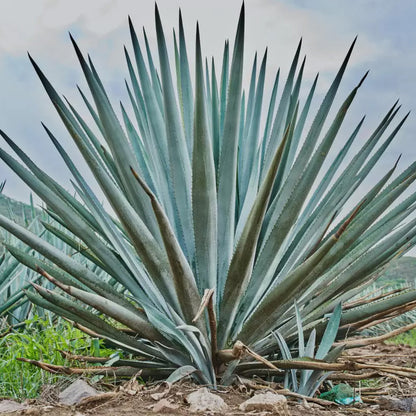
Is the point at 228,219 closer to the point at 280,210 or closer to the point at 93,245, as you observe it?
the point at 280,210

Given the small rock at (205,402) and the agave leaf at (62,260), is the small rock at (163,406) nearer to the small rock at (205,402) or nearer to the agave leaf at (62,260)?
the small rock at (205,402)

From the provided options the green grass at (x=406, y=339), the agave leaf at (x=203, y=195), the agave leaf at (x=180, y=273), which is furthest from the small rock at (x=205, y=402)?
the green grass at (x=406, y=339)

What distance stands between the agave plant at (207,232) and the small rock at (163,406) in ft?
0.77

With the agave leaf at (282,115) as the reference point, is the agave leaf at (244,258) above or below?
below

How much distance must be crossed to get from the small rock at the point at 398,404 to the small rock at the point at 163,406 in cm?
92

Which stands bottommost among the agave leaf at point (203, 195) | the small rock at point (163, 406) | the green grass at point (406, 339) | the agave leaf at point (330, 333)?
the green grass at point (406, 339)

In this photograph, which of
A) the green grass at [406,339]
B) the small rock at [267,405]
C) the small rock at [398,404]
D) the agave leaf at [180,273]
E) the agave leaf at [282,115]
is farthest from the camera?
the green grass at [406,339]

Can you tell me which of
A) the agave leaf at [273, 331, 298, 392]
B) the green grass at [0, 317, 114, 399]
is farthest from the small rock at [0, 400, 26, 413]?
the agave leaf at [273, 331, 298, 392]

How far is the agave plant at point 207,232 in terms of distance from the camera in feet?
6.65

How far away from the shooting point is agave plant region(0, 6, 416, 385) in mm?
2027

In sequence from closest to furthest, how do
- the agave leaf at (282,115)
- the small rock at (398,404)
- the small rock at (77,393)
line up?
the small rock at (77,393) < the small rock at (398,404) < the agave leaf at (282,115)

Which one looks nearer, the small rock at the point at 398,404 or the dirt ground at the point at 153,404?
the dirt ground at the point at 153,404

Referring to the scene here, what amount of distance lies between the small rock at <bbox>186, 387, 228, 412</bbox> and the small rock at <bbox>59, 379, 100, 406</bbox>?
13.5 inches

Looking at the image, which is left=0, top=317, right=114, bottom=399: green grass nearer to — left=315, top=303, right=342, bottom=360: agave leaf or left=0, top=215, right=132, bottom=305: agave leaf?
left=0, top=215, right=132, bottom=305: agave leaf
